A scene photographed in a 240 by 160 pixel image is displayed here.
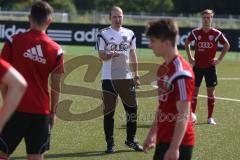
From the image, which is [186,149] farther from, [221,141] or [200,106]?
[200,106]

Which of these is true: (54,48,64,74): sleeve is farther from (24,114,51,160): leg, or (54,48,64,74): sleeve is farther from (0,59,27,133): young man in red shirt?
(0,59,27,133): young man in red shirt

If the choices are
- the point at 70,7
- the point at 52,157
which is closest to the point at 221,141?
the point at 52,157

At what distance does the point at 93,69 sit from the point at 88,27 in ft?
25.3

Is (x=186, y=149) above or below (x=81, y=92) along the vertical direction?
above

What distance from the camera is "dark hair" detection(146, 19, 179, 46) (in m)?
5.53

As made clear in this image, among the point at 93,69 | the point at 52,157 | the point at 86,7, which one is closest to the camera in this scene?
the point at 52,157

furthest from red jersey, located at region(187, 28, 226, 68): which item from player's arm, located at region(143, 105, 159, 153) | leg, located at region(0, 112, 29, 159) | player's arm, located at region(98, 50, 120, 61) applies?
player's arm, located at region(143, 105, 159, 153)

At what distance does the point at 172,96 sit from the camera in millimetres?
5660

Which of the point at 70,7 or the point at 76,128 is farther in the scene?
the point at 70,7

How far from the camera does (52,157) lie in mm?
9539

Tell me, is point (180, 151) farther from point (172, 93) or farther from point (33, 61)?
point (33, 61)

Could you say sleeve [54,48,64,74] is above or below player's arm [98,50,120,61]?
above

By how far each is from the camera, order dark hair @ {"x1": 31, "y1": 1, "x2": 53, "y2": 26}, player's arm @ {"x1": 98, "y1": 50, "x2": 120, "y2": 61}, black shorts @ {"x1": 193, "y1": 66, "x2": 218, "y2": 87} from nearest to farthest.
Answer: dark hair @ {"x1": 31, "y1": 1, "x2": 53, "y2": 26}, player's arm @ {"x1": 98, "y1": 50, "x2": 120, "y2": 61}, black shorts @ {"x1": 193, "y1": 66, "x2": 218, "y2": 87}

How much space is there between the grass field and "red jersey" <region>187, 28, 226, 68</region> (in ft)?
4.14
